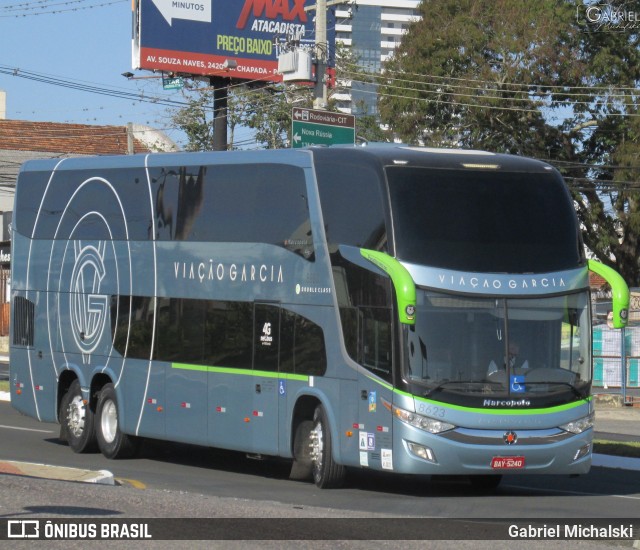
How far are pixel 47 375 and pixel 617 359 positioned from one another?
1545 cm

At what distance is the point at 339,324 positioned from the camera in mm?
15633

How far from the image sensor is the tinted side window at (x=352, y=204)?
15.2m

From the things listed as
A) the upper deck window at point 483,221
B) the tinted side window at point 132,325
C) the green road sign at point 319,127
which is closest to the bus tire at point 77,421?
the tinted side window at point 132,325

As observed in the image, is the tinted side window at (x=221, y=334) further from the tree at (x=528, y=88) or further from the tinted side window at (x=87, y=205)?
the tree at (x=528, y=88)

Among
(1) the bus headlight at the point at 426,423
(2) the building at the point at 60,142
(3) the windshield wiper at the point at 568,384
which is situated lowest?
(1) the bus headlight at the point at 426,423

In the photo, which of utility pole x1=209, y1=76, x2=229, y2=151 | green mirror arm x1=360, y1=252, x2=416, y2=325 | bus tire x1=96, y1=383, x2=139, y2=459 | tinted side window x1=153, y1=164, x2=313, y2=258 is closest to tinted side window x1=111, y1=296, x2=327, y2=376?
bus tire x1=96, y1=383, x2=139, y2=459

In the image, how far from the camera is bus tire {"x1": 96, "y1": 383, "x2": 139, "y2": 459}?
64.8 feet

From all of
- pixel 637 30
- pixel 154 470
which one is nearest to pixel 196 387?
pixel 154 470

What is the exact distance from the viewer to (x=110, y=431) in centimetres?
1995

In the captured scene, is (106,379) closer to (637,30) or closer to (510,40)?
(510,40)

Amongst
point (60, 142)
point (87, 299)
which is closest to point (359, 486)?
point (87, 299)

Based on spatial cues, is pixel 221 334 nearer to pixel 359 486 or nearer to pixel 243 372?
pixel 243 372

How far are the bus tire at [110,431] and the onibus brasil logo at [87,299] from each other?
78cm

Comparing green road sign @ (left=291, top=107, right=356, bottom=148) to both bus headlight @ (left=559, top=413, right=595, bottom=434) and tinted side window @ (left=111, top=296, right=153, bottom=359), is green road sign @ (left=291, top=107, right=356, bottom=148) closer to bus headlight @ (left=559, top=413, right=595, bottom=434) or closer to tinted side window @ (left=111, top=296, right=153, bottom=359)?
tinted side window @ (left=111, top=296, right=153, bottom=359)
